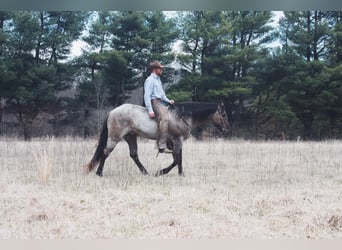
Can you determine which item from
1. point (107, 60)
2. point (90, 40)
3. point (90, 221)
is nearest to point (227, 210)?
point (90, 221)

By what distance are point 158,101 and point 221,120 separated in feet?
2.14

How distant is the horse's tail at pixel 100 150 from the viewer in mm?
4148

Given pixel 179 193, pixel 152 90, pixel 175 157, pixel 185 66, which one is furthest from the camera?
pixel 185 66

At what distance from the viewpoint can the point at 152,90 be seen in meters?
4.11

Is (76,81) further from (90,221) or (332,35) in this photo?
(332,35)

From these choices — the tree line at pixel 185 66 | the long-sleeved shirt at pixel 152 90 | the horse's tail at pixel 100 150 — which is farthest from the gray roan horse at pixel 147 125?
the tree line at pixel 185 66

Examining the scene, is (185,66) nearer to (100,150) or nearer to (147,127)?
(147,127)

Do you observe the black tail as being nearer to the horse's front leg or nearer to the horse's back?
the horse's back

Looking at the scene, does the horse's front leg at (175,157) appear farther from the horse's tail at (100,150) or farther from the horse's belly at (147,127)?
the horse's tail at (100,150)

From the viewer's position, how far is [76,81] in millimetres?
4465

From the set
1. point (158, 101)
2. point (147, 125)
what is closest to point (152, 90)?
point (158, 101)

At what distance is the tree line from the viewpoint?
4.42m

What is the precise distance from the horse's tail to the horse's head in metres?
1.05

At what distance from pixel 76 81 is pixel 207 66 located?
1.40 meters
